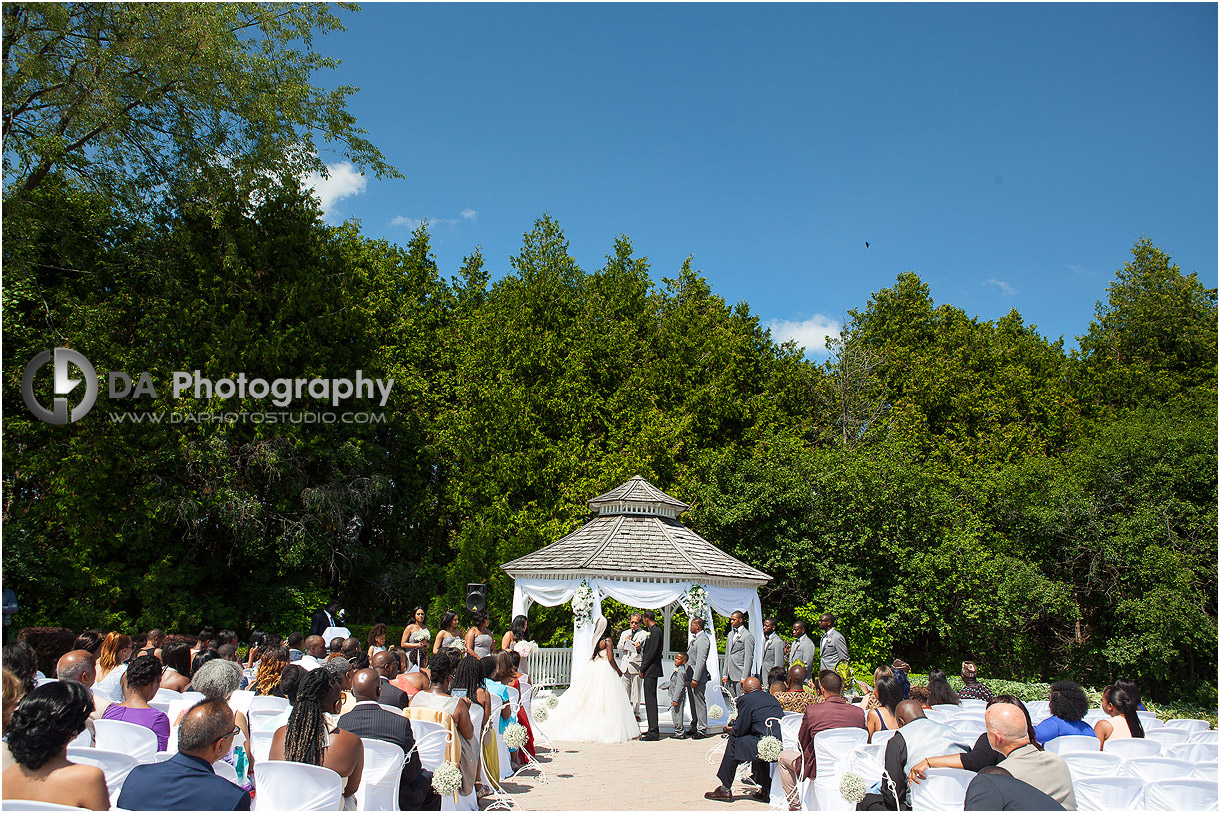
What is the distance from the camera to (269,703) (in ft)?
22.6

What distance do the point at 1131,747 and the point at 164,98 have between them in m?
21.3

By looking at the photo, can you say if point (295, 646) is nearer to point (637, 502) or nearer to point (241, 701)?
point (241, 701)

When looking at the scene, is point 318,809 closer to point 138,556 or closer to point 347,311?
point 138,556

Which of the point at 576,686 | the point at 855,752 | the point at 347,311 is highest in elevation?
the point at 347,311

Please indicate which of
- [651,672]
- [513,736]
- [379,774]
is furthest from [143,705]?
[651,672]

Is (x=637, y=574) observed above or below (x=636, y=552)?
below

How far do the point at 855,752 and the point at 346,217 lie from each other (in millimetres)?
28121

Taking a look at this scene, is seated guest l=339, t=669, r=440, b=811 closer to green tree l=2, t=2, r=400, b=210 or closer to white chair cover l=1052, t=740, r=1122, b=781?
white chair cover l=1052, t=740, r=1122, b=781

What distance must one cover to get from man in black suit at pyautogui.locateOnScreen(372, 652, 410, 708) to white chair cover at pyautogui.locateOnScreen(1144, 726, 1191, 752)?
6.63 metres

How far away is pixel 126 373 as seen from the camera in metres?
19.9

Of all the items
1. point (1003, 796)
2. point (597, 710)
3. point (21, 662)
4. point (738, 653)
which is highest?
point (21, 662)

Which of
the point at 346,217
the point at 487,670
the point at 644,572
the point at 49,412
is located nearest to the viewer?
the point at 487,670

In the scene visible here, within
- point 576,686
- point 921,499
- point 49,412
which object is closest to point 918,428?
point 921,499

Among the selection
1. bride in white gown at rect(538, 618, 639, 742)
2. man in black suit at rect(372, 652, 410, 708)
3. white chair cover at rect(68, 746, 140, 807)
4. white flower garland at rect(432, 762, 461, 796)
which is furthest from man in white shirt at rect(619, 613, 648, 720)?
white chair cover at rect(68, 746, 140, 807)
